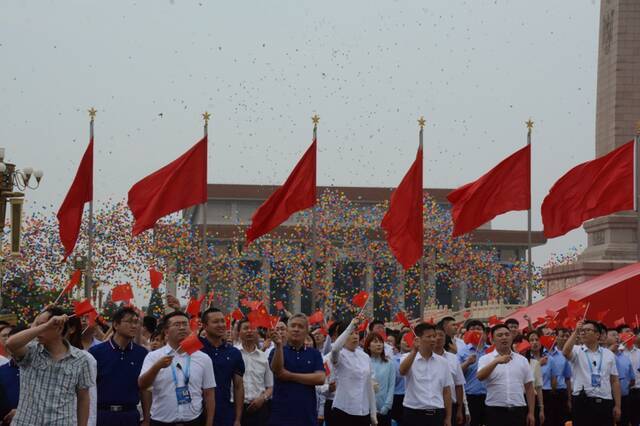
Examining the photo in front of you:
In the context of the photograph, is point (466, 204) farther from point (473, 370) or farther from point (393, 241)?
point (473, 370)

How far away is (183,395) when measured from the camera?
34.4 feet

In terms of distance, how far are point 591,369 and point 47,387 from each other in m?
9.37

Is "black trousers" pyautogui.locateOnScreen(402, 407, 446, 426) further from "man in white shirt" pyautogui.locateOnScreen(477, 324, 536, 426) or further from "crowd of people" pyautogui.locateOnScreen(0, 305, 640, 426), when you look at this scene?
"man in white shirt" pyautogui.locateOnScreen(477, 324, 536, 426)

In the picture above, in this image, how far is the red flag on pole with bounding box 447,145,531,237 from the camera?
23906mm

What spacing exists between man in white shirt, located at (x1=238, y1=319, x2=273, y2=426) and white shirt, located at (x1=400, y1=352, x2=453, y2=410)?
1.41m

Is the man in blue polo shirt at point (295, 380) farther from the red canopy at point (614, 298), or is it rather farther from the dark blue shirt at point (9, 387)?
the red canopy at point (614, 298)

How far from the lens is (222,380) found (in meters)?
11.2

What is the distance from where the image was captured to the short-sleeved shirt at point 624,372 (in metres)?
17.9

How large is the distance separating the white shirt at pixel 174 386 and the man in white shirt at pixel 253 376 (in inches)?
86.5

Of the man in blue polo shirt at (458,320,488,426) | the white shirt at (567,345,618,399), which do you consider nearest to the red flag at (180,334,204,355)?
the man in blue polo shirt at (458,320,488,426)

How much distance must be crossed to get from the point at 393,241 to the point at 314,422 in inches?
529

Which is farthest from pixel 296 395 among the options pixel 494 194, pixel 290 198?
pixel 494 194

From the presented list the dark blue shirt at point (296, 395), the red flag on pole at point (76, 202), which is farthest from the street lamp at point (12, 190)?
the dark blue shirt at point (296, 395)

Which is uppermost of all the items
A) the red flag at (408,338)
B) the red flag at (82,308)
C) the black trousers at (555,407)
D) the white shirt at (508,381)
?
the red flag at (82,308)
